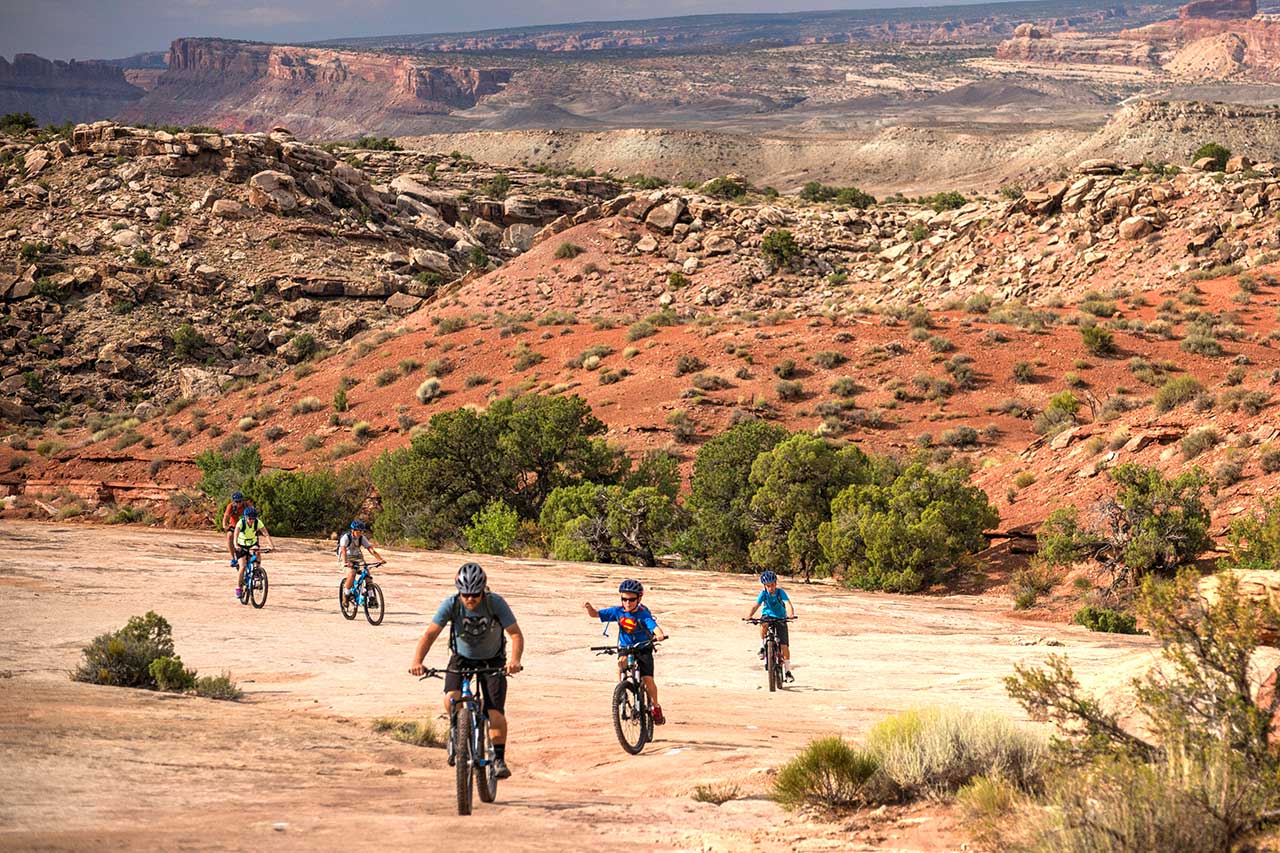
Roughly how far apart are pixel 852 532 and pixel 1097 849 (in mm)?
18441

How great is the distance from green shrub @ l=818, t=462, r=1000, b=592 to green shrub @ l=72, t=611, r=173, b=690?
14.6 meters

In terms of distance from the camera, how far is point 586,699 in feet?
41.8

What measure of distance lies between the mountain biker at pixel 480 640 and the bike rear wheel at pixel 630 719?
1589mm

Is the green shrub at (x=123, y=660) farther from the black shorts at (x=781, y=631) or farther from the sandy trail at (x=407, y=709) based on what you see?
the black shorts at (x=781, y=631)

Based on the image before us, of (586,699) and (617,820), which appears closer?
(617,820)

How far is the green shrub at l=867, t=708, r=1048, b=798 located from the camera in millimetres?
8156

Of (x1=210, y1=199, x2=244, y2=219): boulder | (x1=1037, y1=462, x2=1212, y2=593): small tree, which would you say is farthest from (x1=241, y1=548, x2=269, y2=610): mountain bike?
(x1=210, y1=199, x2=244, y2=219): boulder

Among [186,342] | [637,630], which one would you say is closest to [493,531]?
[637,630]

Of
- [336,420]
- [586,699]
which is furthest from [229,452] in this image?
[586,699]

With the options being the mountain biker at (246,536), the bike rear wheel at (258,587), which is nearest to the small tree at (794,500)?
the bike rear wheel at (258,587)

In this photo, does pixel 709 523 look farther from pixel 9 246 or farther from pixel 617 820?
pixel 9 246

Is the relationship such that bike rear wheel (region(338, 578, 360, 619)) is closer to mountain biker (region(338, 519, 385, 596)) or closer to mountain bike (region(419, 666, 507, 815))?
mountain biker (region(338, 519, 385, 596))

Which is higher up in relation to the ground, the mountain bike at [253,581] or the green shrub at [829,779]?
the mountain bike at [253,581]

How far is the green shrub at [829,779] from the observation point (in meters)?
8.22
